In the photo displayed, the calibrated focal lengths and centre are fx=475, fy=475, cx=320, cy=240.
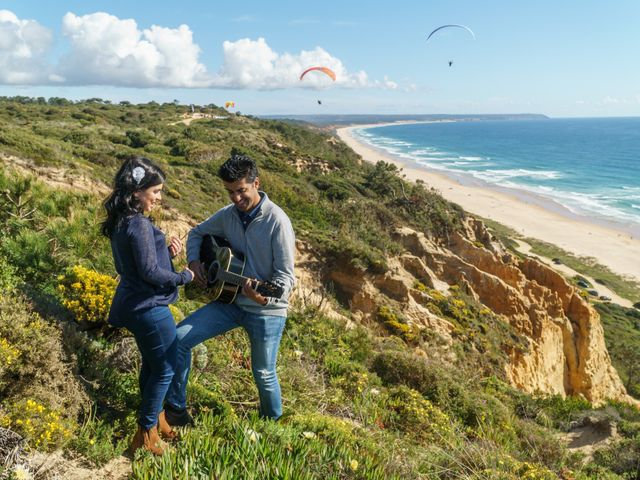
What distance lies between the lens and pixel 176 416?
3.13 m

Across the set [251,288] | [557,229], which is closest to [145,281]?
[251,288]

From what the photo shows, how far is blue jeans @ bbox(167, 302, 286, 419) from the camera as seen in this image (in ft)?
9.98

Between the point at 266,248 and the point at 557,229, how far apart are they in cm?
4626

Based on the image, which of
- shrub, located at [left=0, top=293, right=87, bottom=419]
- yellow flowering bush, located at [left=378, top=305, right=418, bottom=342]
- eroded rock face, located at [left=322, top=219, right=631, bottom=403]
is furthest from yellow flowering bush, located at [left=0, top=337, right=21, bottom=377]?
eroded rock face, located at [left=322, top=219, right=631, bottom=403]

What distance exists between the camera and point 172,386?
3092 millimetres

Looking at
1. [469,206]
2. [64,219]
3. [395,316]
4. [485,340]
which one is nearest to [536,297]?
[485,340]

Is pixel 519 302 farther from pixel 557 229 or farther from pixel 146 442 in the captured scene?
pixel 557 229

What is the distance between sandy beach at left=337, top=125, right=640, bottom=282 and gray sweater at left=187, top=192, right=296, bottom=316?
131ft

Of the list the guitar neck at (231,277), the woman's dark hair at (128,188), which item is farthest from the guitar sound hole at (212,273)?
the woman's dark hair at (128,188)

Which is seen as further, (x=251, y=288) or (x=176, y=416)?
(x=176, y=416)

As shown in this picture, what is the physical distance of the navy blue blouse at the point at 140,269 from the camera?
260 cm

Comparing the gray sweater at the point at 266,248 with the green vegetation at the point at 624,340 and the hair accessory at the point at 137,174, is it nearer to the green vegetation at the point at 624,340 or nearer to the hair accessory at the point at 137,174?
the hair accessory at the point at 137,174

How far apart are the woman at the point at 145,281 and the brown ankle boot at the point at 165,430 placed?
0.26ft

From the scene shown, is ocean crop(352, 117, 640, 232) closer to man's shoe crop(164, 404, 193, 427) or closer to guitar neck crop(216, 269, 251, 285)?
guitar neck crop(216, 269, 251, 285)
